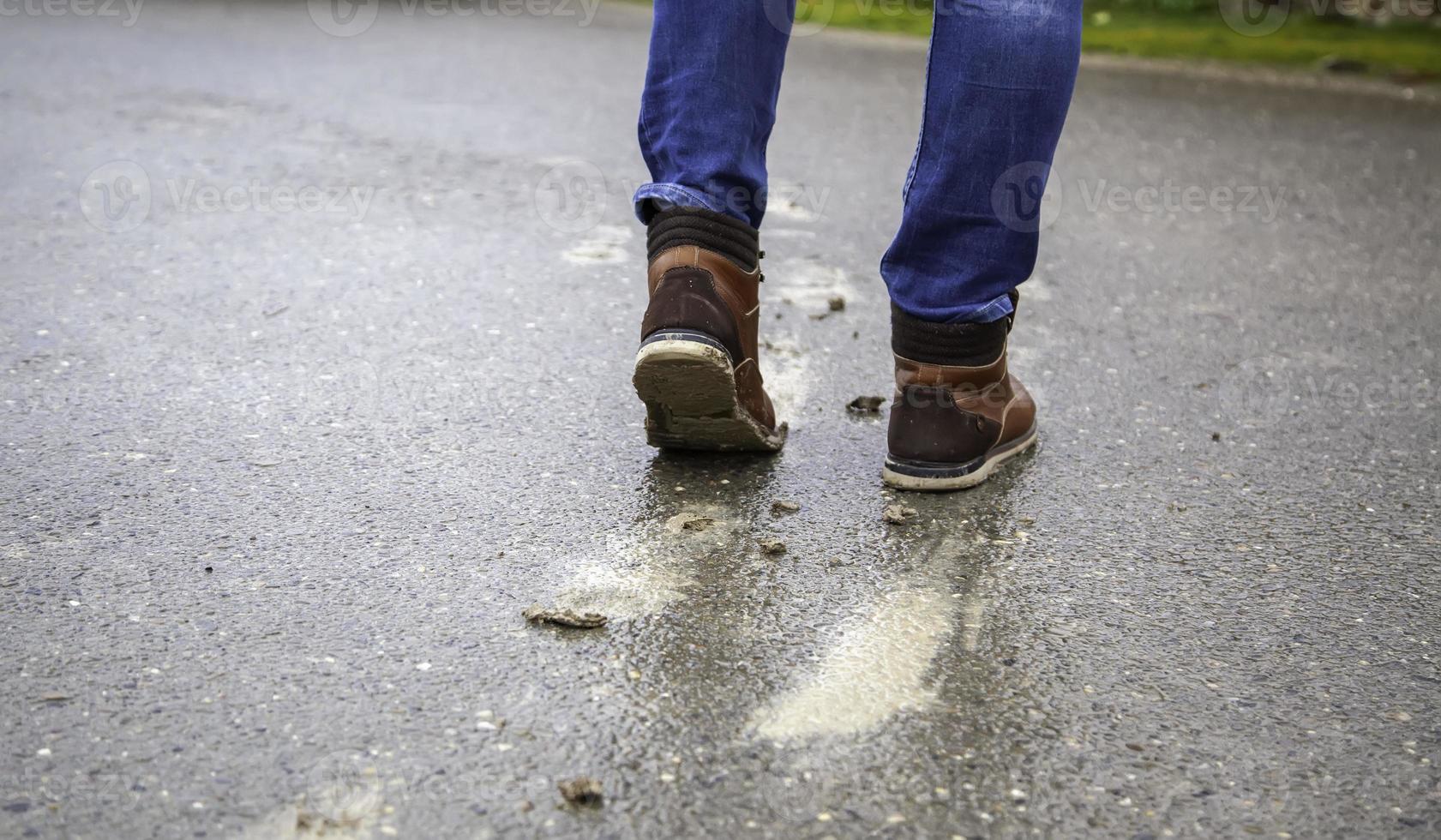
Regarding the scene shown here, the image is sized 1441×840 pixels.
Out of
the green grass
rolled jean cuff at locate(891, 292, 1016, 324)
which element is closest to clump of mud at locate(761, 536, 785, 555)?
rolled jean cuff at locate(891, 292, 1016, 324)

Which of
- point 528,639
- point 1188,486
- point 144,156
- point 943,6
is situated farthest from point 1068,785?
point 144,156

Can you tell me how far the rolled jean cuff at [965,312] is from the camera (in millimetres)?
2330

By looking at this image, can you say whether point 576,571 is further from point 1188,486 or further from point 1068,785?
point 1188,486

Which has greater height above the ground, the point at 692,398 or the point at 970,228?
the point at 970,228

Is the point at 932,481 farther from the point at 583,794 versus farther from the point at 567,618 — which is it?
the point at 583,794

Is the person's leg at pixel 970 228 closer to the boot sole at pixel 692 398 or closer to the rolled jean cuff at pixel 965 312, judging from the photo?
the rolled jean cuff at pixel 965 312

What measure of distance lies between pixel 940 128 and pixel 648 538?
0.79m

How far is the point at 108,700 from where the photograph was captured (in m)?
1.67

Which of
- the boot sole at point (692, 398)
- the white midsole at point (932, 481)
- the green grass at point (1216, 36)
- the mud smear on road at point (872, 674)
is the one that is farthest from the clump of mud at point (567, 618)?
the green grass at point (1216, 36)

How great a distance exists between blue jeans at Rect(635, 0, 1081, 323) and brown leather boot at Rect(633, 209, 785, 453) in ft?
0.17

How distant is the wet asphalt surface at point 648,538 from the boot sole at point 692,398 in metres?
0.06

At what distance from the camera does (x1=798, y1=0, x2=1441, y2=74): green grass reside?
23.9 feet

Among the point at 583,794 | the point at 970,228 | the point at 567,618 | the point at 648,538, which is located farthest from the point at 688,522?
the point at 583,794

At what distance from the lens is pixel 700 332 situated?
2.25 meters
